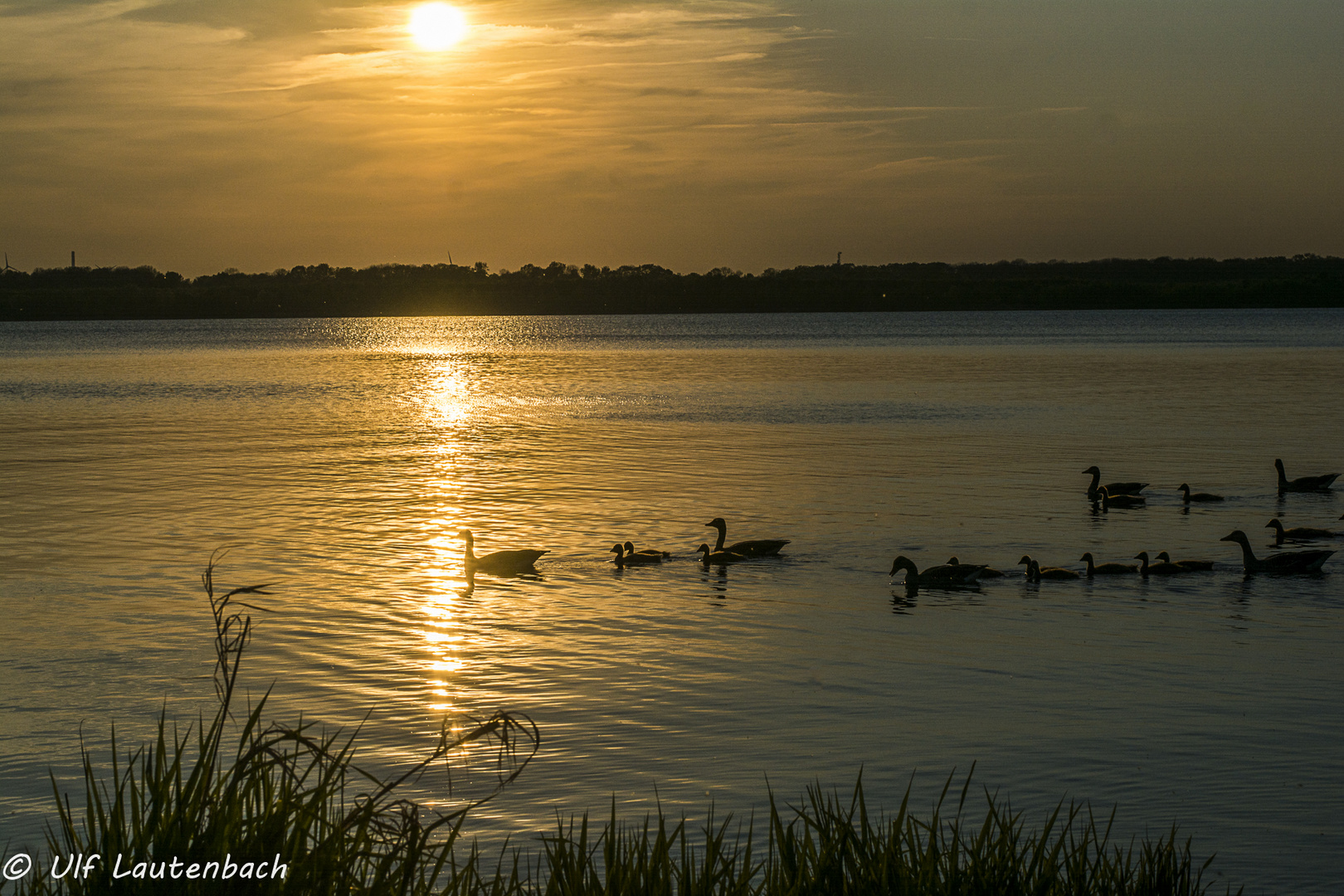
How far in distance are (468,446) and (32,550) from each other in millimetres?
19504

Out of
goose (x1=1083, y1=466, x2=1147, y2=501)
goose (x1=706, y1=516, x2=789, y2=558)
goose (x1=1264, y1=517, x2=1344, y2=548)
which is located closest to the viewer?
goose (x1=706, y1=516, x2=789, y2=558)

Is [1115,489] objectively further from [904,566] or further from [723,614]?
[723,614]

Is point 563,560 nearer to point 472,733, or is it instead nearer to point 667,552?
point 667,552

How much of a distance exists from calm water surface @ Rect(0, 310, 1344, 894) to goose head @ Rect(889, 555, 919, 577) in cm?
41

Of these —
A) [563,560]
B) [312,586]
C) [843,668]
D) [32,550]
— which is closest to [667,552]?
[563,560]

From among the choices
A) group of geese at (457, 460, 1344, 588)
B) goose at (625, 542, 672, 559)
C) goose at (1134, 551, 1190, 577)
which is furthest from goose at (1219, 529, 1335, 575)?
goose at (625, 542, 672, 559)

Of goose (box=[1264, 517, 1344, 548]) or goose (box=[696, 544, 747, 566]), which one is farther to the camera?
goose (box=[1264, 517, 1344, 548])

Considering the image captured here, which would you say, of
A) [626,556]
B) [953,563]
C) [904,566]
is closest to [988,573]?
[953,563]

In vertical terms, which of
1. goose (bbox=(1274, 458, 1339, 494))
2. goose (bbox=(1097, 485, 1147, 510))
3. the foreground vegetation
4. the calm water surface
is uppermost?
the foreground vegetation

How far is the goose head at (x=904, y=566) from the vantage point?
1805 centimetres

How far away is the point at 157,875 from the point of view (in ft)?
15.9

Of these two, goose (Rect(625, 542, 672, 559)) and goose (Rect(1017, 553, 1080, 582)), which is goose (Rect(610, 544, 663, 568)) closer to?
goose (Rect(625, 542, 672, 559))

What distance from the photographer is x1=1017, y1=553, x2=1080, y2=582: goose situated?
1825 centimetres

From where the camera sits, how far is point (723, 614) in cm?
1630
